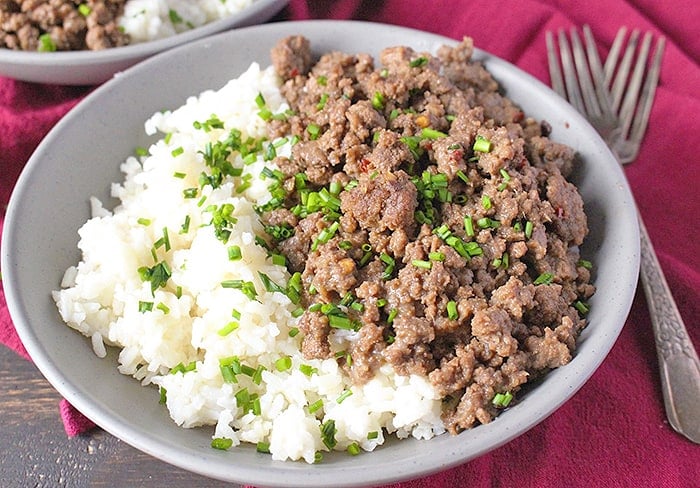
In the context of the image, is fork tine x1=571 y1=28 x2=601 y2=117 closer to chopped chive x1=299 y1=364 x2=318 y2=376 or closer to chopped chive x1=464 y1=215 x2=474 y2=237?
chopped chive x1=464 y1=215 x2=474 y2=237

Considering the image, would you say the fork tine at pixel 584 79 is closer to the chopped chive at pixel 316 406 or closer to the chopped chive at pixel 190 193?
the chopped chive at pixel 190 193

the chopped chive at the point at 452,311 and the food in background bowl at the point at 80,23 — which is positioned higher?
the chopped chive at the point at 452,311

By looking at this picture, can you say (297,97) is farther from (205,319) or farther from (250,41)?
(205,319)

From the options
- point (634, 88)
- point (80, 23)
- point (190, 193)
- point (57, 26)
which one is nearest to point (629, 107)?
point (634, 88)

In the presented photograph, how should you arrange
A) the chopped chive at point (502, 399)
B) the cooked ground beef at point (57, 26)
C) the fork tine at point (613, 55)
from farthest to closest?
the fork tine at point (613, 55)
the cooked ground beef at point (57, 26)
the chopped chive at point (502, 399)

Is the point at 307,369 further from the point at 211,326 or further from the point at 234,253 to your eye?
the point at 234,253

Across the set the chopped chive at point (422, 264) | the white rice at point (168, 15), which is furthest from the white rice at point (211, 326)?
the white rice at point (168, 15)

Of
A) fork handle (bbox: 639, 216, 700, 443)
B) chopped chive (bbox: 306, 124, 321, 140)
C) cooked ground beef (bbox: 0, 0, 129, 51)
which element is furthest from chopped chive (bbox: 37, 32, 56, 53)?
fork handle (bbox: 639, 216, 700, 443)

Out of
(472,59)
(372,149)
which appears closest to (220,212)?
(372,149)
